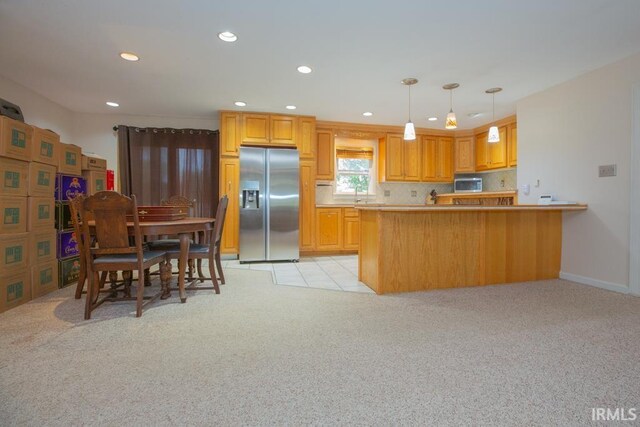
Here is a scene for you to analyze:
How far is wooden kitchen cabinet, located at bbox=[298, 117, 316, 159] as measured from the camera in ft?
16.6

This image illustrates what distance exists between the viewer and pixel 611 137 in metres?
3.14

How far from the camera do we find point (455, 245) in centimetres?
322

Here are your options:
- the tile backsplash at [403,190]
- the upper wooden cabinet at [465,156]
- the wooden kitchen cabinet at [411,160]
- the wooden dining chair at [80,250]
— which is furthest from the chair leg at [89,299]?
the upper wooden cabinet at [465,156]

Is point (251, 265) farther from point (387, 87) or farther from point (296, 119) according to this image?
point (387, 87)

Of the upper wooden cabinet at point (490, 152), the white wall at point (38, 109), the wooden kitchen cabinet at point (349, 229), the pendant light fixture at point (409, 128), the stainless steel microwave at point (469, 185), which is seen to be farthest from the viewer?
the stainless steel microwave at point (469, 185)

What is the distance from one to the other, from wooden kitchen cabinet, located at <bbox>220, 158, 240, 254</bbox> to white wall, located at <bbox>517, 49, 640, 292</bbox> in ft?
13.7

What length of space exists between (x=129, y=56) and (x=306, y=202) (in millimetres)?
2973

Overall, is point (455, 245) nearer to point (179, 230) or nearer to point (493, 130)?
point (493, 130)

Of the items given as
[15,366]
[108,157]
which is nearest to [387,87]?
[15,366]

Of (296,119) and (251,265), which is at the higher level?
(296,119)

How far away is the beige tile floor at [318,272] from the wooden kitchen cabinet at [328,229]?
8.6 inches

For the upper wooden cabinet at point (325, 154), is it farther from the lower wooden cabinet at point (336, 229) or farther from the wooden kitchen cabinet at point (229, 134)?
the wooden kitchen cabinet at point (229, 134)

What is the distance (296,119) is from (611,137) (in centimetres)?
390

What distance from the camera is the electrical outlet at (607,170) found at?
3.12 m
